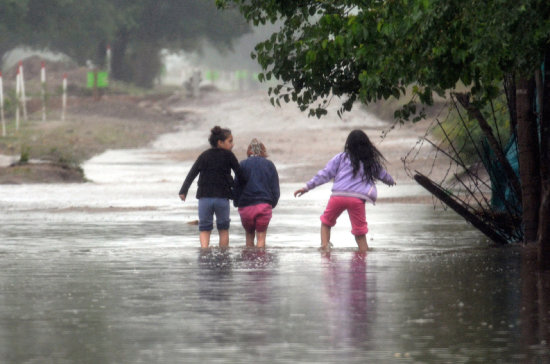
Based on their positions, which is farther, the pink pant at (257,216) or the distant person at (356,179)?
the pink pant at (257,216)

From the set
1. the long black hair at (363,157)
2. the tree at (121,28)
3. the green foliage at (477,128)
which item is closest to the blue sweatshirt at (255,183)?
the long black hair at (363,157)

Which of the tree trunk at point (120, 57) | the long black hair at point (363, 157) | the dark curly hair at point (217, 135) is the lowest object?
the long black hair at point (363, 157)

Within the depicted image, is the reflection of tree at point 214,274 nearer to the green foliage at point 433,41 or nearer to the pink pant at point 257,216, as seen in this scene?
the pink pant at point 257,216

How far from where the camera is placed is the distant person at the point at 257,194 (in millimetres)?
14812

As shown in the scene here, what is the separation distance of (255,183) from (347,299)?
479cm

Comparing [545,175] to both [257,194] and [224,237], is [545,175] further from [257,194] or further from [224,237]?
[224,237]

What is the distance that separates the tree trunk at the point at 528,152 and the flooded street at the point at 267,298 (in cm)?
51

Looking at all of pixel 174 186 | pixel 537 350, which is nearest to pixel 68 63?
pixel 174 186

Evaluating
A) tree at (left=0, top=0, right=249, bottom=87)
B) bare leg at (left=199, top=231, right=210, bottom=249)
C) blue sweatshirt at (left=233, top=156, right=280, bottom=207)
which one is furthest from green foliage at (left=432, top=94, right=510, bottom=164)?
tree at (left=0, top=0, right=249, bottom=87)

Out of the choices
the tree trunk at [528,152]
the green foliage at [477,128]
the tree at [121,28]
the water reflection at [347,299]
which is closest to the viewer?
the water reflection at [347,299]

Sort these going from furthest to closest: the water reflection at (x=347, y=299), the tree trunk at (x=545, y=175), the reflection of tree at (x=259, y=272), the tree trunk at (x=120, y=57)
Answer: the tree trunk at (x=120, y=57) < the tree trunk at (x=545, y=175) < the reflection of tree at (x=259, y=272) < the water reflection at (x=347, y=299)

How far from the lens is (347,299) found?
1017cm

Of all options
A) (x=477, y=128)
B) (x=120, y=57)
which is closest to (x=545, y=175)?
(x=477, y=128)

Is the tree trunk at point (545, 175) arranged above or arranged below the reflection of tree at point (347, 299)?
above
